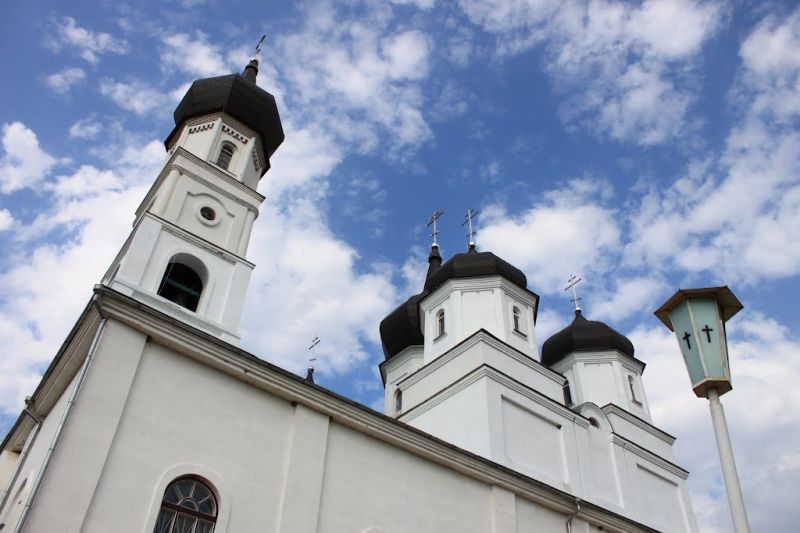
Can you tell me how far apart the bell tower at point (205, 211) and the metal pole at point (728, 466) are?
9.99 metres

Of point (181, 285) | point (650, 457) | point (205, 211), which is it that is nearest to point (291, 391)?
point (181, 285)

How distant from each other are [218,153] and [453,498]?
33.7 feet

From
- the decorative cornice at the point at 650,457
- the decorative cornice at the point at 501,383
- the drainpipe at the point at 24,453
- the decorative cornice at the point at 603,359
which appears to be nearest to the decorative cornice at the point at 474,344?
the decorative cornice at the point at 501,383

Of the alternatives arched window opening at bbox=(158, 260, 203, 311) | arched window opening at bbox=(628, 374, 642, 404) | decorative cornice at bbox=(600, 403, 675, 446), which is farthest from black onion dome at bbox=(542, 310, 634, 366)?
arched window opening at bbox=(158, 260, 203, 311)

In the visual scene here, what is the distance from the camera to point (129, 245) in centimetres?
1438

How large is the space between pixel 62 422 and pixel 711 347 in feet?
25.3

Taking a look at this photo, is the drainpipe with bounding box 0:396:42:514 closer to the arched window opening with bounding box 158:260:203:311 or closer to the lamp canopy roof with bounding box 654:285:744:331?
the arched window opening with bounding box 158:260:203:311

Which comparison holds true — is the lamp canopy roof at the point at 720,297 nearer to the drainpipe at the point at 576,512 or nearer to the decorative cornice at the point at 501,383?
the drainpipe at the point at 576,512

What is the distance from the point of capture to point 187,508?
31.8 ft

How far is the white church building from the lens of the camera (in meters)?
9.62

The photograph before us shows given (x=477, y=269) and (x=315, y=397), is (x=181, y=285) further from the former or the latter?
(x=477, y=269)

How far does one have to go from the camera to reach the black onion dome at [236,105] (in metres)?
18.7

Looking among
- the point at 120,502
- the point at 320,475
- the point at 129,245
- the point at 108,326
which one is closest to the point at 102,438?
the point at 120,502

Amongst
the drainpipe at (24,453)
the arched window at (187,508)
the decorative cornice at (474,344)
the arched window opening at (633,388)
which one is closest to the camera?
the arched window at (187,508)
